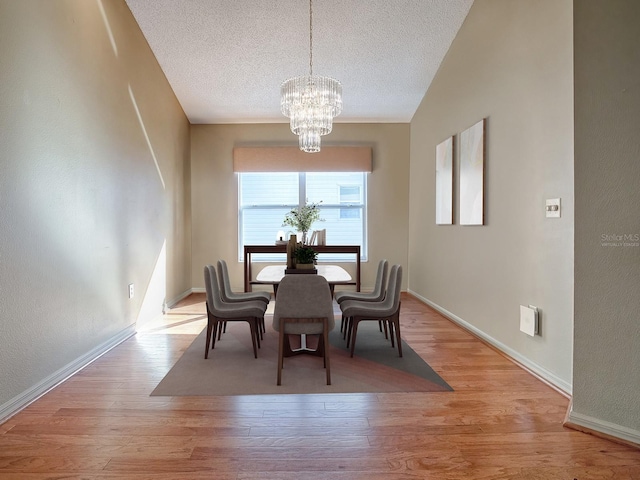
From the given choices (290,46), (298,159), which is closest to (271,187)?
(298,159)

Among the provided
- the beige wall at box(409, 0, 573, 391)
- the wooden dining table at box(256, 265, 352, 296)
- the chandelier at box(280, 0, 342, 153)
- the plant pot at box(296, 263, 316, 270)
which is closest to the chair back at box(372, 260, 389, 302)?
the wooden dining table at box(256, 265, 352, 296)

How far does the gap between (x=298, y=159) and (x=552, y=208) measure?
415cm

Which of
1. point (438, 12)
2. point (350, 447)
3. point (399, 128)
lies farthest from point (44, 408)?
point (399, 128)

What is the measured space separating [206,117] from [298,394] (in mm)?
4832

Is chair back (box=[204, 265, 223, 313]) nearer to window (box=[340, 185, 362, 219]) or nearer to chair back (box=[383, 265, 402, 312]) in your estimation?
chair back (box=[383, 265, 402, 312])

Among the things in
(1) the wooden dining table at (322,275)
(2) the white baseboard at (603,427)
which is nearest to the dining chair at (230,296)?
(1) the wooden dining table at (322,275)

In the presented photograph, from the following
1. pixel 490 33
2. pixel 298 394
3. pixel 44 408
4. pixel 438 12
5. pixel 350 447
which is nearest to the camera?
pixel 350 447

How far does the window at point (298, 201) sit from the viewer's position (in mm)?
6520

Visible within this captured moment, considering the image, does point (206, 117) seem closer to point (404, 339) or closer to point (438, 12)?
point (438, 12)

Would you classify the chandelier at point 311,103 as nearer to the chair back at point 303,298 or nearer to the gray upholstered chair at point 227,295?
the gray upholstered chair at point 227,295

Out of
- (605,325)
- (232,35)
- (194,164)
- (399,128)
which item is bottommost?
(605,325)

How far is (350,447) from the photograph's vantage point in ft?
6.48

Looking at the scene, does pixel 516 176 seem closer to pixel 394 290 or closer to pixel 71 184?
pixel 394 290

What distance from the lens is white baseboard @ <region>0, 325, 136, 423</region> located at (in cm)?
230
